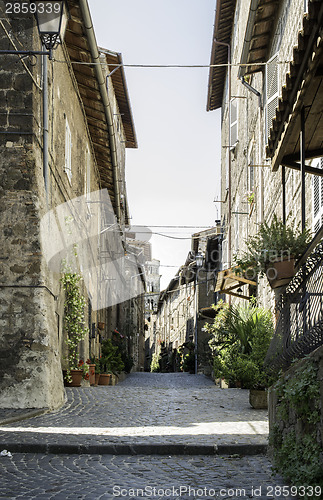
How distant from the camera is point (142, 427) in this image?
326 inches

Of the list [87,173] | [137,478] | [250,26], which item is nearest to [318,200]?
[137,478]

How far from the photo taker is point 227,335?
50.1ft

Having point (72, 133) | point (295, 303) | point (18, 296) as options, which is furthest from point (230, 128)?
point (295, 303)

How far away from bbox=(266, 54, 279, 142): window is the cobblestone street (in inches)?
221

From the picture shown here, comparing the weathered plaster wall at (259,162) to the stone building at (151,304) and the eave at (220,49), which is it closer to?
the eave at (220,49)

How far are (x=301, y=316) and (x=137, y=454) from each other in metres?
2.54

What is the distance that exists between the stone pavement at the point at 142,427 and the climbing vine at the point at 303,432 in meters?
1.70

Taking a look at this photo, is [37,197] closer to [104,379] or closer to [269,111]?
[269,111]

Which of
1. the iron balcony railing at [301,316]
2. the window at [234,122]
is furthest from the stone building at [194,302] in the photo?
the iron balcony railing at [301,316]

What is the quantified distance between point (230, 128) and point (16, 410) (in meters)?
14.5

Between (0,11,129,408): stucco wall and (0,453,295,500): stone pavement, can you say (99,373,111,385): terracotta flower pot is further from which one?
(0,453,295,500): stone pavement

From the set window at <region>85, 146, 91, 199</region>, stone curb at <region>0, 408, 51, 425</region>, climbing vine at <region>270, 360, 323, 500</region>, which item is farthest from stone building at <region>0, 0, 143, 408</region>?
climbing vine at <region>270, 360, 323, 500</region>

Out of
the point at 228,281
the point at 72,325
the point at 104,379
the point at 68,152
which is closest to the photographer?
the point at 72,325

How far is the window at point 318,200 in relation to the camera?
28.1 feet
